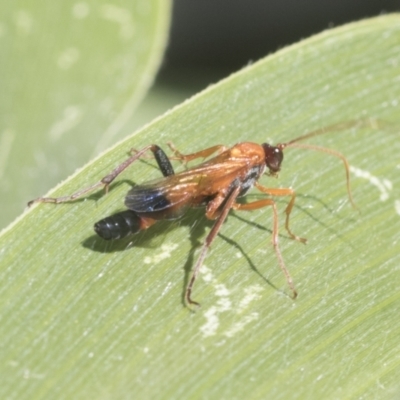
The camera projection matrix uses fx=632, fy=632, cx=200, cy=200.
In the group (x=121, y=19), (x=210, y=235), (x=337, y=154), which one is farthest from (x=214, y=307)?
(x=121, y=19)

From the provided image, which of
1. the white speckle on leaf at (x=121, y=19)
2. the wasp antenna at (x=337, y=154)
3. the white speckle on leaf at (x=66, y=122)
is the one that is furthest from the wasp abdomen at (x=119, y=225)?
the white speckle on leaf at (x=121, y=19)

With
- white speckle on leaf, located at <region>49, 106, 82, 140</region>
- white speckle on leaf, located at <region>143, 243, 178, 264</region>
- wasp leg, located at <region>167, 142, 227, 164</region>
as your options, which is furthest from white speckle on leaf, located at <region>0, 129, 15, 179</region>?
white speckle on leaf, located at <region>143, 243, 178, 264</region>

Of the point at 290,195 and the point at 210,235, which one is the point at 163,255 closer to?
the point at 210,235

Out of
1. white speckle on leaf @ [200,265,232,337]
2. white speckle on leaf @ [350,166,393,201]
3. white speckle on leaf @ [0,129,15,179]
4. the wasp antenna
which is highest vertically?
white speckle on leaf @ [0,129,15,179]

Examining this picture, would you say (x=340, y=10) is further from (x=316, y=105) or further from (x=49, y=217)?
(x=49, y=217)

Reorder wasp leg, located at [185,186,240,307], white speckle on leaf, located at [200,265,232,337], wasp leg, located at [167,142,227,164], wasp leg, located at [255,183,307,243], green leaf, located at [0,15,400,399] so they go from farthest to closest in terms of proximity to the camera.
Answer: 1. wasp leg, located at [167,142,227,164]
2. wasp leg, located at [255,183,307,243]
3. wasp leg, located at [185,186,240,307]
4. white speckle on leaf, located at [200,265,232,337]
5. green leaf, located at [0,15,400,399]

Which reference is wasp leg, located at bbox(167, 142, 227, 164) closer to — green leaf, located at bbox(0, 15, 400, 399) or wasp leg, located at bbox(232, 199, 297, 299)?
green leaf, located at bbox(0, 15, 400, 399)

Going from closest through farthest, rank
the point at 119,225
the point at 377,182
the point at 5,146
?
the point at 119,225 < the point at 377,182 < the point at 5,146

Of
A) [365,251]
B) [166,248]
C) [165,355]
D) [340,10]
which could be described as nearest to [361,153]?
[365,251]
